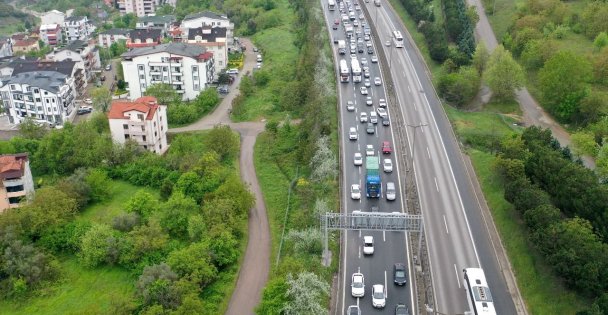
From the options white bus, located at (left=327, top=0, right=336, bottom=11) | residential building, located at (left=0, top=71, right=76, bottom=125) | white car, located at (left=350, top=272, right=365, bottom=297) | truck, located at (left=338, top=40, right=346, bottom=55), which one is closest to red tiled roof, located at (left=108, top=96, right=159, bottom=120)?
residential building, located at (left=0, top=71, right=76, bottom=125)

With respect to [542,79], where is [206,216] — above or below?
below

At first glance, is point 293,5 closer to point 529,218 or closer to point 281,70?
point 281,70

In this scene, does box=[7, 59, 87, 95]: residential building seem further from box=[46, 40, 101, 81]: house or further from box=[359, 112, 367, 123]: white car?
box=[359, 112, 367, 123]: white car

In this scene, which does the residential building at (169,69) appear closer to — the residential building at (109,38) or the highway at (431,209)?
the highway at (431,209)

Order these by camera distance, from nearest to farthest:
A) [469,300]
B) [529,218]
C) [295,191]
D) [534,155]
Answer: [469,300] → [529,218] → [534,155] → [295,191]

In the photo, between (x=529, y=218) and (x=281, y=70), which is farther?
(x=281, y=70)

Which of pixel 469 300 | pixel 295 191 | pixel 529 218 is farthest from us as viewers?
pixel 295 191

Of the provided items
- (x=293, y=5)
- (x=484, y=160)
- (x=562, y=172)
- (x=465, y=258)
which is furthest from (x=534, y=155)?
(x=293, y=5)

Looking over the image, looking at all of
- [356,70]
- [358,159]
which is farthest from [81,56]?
[358,159]
